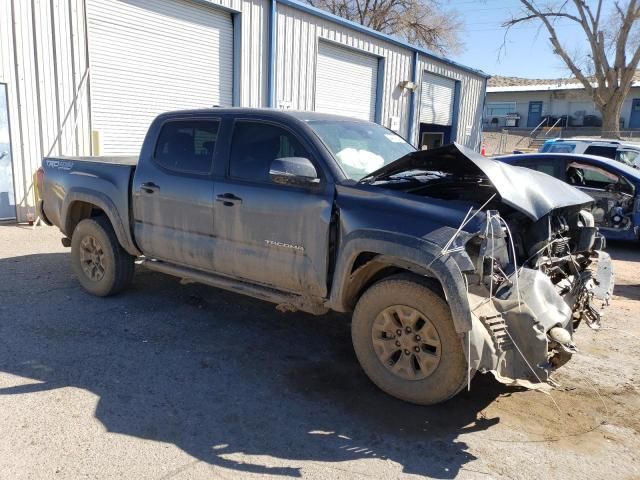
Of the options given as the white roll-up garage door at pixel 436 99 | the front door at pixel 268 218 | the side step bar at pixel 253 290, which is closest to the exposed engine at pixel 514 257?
the front door at pixel 268 218

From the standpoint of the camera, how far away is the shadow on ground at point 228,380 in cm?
322

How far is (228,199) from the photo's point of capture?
14.9 feet

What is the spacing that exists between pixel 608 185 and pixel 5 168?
10570 mm

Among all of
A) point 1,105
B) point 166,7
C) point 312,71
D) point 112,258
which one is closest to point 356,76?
point 312,71

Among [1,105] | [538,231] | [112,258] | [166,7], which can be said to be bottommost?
[112,258]

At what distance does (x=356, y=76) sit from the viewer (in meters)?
16.7

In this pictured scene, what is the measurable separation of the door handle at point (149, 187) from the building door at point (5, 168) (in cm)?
586

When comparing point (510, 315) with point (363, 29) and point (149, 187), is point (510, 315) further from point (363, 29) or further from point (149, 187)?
point (363, 29)

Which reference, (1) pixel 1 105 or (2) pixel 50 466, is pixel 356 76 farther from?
(2) pixel 50 466

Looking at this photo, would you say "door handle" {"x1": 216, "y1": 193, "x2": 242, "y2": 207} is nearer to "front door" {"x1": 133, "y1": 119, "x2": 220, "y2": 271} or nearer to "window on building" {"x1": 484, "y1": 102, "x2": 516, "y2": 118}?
"front door" {"x1": 133, "y1": 119, "x2": 220, "y2": 271}

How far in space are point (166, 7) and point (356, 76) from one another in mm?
6769

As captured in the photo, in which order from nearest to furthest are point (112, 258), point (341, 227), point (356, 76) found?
point (341, 227), point (112, 258), point (356, 76)

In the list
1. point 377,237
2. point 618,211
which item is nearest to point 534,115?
point 618,211

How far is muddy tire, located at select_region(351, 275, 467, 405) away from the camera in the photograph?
345 centimetres
